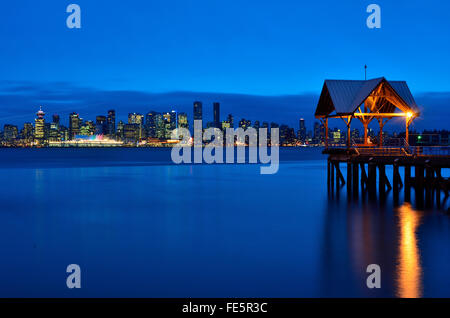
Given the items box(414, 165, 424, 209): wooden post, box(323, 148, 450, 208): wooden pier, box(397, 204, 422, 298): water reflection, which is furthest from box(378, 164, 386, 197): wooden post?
box(397, 204, 422, 298): water reflection

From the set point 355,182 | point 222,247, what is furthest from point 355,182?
point 222,247

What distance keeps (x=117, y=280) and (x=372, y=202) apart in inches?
881

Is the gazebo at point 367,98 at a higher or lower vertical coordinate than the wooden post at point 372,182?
higher

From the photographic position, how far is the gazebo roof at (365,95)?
36.2m

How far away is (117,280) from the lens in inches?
629

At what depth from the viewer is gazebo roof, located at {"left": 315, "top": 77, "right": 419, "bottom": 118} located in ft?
119

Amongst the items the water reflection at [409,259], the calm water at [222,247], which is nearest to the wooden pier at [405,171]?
the calm water at [222,247]

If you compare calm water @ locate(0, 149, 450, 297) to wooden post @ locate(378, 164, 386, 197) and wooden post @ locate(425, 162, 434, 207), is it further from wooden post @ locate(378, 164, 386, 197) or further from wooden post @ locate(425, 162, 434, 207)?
wooden post @ locate(378, 164, 386, 197)

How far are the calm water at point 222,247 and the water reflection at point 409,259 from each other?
0.14 feet

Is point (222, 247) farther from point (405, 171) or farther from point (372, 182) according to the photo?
point (372, 182)

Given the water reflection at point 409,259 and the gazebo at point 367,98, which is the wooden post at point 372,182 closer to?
the gazebo at point 367,98
